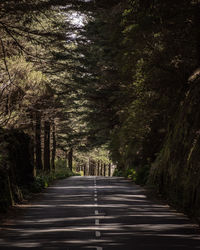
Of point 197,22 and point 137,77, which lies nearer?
point 197,22

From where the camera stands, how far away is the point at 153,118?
33000 millimetres

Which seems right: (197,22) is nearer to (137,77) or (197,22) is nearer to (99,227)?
(137,77)

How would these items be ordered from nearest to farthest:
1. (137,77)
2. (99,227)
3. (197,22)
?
1. (99,227)
2. (197,22)
3. (137,77)

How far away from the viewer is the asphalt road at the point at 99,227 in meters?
12.5

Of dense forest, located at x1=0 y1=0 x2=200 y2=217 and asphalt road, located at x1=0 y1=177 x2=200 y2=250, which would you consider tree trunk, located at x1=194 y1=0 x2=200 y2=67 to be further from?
asphalt road, located at x1=0 y1=177 x2=200 y2=250

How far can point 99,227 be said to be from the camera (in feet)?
50.9

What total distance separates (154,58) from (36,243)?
53.6 feet

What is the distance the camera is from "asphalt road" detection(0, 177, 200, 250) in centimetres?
1245

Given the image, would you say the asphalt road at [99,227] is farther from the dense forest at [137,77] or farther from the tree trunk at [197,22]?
the tree trunk at [197,22]

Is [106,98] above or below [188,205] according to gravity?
above

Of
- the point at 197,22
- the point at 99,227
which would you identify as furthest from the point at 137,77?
the point at 99,227

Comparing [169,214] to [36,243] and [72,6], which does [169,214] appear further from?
[72,6]

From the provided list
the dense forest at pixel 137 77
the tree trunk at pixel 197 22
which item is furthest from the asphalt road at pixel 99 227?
the tree trunk at pixel 197 22

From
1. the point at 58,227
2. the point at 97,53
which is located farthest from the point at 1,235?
the point at 97,53
